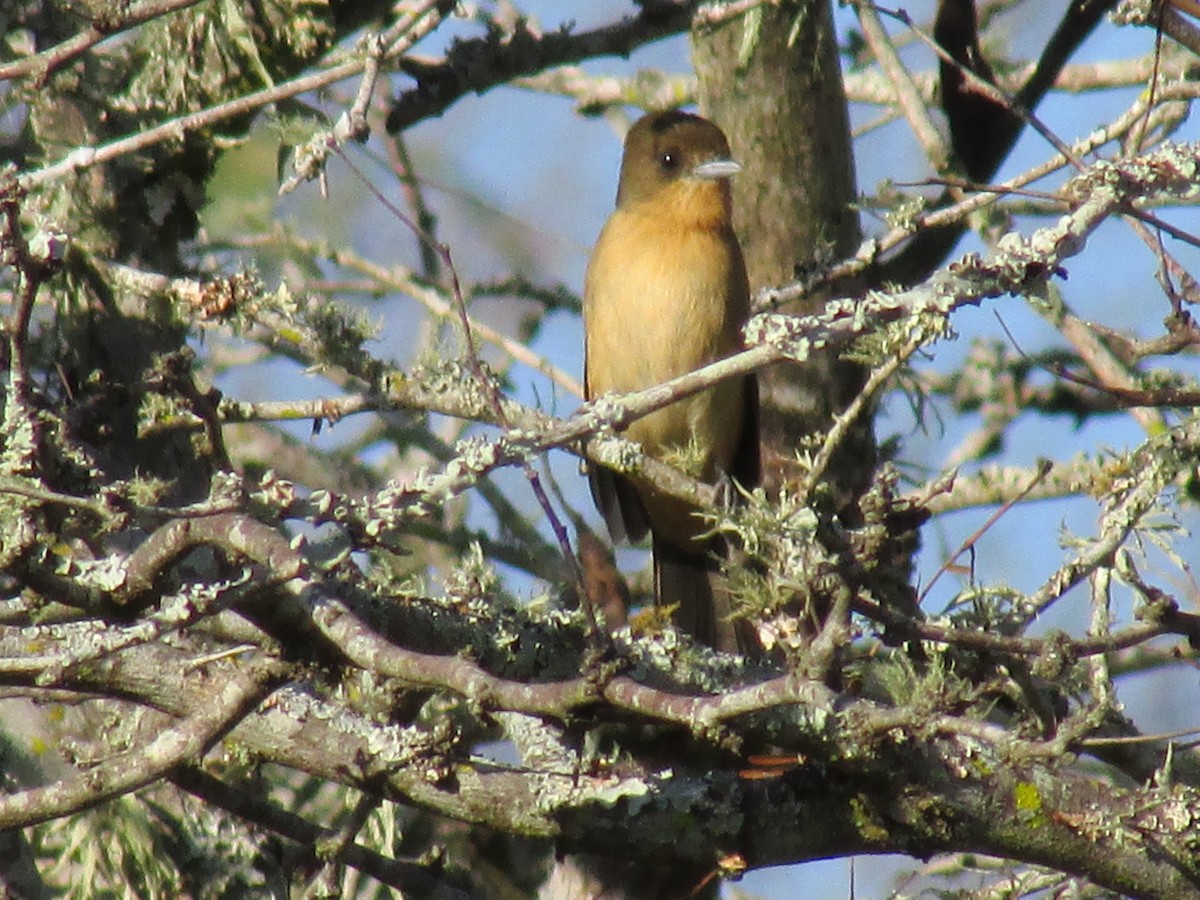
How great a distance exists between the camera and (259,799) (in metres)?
3.43

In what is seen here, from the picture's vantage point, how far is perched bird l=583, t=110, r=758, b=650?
5621 millimetres

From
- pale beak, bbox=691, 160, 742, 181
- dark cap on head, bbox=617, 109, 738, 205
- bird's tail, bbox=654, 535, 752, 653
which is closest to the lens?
pale beak, bbox=691, 160, 742, 181

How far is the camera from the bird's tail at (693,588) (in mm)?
5711

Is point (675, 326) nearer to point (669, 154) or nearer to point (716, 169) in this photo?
point (716, 169)

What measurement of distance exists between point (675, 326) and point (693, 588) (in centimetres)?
98

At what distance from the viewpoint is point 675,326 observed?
223 inches

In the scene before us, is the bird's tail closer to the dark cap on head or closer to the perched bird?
the perched bird

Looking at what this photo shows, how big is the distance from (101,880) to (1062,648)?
2.98m

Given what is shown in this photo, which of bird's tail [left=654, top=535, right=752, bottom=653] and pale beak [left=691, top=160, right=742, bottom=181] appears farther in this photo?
bird's tail [left=654, top=535, right=752, bottom=653]

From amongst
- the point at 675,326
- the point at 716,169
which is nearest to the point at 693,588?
the point at 675,326

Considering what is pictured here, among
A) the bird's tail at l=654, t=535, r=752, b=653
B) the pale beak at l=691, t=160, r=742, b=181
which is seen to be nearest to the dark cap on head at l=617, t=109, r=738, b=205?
the pale beak at l=691, t=160, r=742, b=181

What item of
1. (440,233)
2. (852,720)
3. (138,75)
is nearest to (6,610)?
(852,720)

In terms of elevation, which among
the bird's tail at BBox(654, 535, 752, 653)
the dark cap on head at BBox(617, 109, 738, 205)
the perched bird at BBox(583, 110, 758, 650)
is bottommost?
the bird's tail at BBox(654, 535, 752, 653)

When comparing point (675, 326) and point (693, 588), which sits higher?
point (675, 326)
